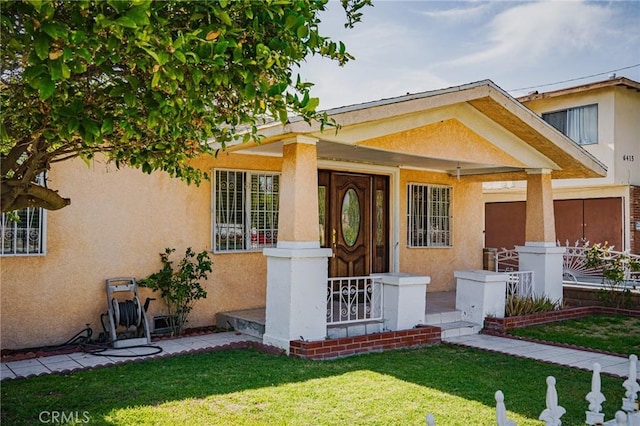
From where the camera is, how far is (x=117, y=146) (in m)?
4.70

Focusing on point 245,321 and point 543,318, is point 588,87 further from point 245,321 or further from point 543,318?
point 245,321

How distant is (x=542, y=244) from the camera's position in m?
12.3

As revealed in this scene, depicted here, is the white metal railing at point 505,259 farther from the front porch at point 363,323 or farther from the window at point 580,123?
the window at point 580,123

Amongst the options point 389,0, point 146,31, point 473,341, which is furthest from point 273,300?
point 146,31

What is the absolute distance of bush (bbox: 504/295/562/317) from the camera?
11188 millimetres

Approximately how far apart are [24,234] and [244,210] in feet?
12.2

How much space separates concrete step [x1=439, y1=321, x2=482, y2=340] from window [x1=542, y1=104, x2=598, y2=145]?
1223cm

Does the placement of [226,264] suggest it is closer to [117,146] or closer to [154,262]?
[154,262]

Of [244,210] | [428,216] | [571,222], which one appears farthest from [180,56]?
[571,222]

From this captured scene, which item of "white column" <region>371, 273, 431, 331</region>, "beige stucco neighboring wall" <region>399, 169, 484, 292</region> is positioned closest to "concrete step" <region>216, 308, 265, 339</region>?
"white column" <region>371, 273, 431, 331</region>

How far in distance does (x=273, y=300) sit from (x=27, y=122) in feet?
16.3

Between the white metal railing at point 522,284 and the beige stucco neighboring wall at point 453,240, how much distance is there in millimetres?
2145

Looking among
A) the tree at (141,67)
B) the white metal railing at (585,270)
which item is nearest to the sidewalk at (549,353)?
the white metal railing at (585,270)

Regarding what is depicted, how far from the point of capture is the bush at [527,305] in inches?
440
